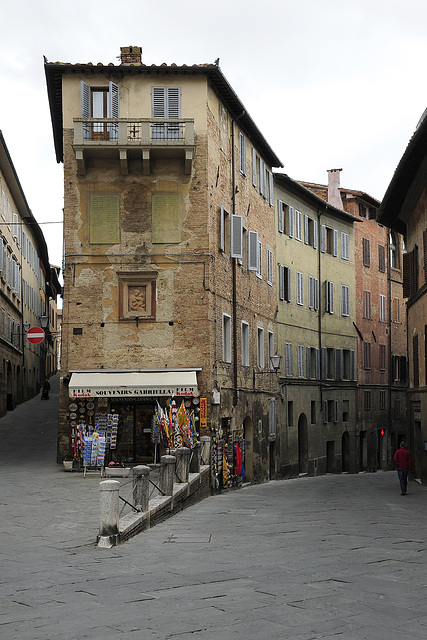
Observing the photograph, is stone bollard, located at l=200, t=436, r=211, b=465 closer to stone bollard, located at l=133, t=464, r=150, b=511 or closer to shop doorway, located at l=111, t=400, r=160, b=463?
shop doorway, located at l=111, t=400, r=160, b=463

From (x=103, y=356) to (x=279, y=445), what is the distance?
501 inches

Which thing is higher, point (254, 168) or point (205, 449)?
point (254, 168)

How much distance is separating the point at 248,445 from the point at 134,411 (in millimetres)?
6934

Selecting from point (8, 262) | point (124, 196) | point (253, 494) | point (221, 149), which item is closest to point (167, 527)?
point (253, 494)

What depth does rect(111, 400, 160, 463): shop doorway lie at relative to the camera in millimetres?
26297

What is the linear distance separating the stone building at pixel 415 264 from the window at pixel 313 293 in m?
9.61

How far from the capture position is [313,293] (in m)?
42.0

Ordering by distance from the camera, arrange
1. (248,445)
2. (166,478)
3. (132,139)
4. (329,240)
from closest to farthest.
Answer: (166,478) < (132,139) < (248,445) < (329,240)

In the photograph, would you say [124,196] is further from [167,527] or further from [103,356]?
[167,527]

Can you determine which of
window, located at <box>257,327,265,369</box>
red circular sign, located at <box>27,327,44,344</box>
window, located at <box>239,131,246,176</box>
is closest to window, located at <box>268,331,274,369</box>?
window, located at <box>257,327,265,369</box>

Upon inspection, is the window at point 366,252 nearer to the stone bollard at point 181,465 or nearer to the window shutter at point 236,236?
the window shutter at point 236,236

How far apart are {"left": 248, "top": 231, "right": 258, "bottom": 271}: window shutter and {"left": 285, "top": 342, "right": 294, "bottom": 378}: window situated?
24.1 ft

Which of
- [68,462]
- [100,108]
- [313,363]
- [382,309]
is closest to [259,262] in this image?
[100,108]

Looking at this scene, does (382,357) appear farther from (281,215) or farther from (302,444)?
(281,215)
